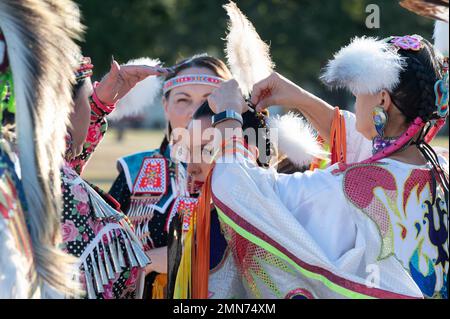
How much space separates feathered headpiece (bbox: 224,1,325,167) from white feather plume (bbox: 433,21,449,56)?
68cm

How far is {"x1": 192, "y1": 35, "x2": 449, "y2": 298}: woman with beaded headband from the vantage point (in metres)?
2.54

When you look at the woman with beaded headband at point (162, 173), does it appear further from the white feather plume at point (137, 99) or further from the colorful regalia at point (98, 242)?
the colorful regalia at point (98, 242)

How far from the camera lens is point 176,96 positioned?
4.32 metres

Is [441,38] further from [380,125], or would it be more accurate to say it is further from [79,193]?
[79,193]

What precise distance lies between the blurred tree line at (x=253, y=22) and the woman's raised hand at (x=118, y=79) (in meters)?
22.2

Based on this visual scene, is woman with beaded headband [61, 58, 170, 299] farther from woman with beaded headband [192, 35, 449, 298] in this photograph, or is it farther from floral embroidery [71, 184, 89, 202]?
woman with beaded headband [192, 35, 449, 298]

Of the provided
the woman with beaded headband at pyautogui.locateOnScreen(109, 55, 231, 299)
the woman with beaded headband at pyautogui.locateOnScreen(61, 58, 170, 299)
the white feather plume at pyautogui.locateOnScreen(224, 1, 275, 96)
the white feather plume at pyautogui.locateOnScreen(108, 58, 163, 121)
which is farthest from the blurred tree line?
the woman with beaded headband at pyautogui.locateOnScreen(61, 58, 170, 299)

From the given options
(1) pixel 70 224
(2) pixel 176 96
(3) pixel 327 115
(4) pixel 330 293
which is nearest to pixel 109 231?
(1) pixel 70 224

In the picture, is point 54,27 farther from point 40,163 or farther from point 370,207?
point 370,207

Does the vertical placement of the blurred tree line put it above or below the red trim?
above

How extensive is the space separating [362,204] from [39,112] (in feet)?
3.63

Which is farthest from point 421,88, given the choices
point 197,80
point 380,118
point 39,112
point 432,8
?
point 197,80

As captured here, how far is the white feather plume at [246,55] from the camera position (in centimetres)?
316

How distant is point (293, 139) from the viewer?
315 centimetres
